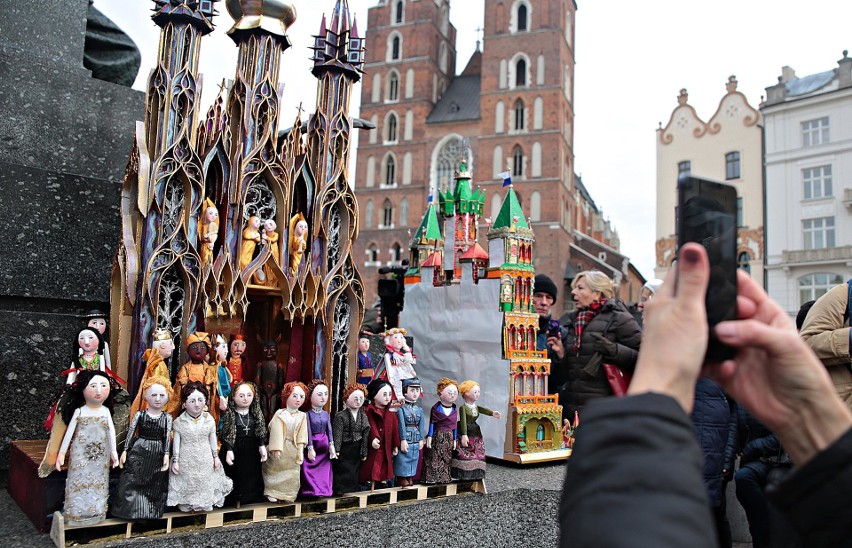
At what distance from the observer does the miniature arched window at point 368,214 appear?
44969mm

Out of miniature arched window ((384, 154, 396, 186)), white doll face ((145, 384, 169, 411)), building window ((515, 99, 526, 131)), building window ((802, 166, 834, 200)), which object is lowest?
white doll face ((145, 384, 169, 411))

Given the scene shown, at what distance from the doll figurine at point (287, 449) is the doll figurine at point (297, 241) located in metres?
1.39

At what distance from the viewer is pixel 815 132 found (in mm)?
24656

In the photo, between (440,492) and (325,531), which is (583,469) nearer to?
(325,531)

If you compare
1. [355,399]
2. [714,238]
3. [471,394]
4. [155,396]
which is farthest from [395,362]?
[714,238]

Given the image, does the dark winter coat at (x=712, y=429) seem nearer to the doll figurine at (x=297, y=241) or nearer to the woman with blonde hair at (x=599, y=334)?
the woman with blonde hair at (x=599, y=334)

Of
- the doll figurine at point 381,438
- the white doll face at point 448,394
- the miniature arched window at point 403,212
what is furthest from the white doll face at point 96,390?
the miniature arched window at point 403,212

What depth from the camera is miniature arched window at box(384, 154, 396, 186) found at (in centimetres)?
4550

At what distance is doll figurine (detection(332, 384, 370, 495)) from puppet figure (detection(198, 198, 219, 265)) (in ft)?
5.34

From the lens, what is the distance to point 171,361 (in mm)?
5445

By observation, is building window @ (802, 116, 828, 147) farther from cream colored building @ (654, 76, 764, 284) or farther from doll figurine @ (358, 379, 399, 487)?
doll figurine @ (358, 379, 399, 487)

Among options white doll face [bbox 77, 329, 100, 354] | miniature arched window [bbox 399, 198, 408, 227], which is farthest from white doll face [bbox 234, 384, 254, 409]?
miniature arched window [bbox 399, 198, 408, 227]

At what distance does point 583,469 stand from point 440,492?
16.8ft

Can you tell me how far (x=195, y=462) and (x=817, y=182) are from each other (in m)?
25.8
